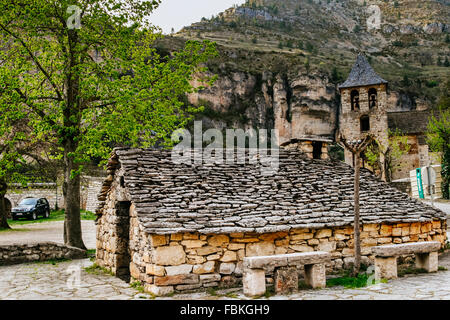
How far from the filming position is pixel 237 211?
764cm

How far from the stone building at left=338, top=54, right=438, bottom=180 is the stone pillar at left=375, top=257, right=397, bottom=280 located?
32.5 meters

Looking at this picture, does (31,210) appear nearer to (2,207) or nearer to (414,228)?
(2,207)

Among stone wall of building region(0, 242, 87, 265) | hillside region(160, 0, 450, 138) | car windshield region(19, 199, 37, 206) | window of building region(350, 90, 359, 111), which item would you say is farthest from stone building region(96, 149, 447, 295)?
hillside region(160, 0, 450, 138)

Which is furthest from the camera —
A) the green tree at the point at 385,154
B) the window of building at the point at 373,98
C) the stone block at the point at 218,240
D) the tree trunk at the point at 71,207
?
the window of building at the point at 373,98

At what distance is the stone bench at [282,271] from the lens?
6.29m

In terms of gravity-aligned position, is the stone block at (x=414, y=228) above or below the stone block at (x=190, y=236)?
below

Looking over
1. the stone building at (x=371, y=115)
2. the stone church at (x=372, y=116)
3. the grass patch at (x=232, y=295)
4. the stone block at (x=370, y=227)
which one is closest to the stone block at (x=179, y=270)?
the grass patch at (x=232, y=295)

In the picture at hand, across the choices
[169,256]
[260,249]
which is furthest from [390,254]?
[169,256]

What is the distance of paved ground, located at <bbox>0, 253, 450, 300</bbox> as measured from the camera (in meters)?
6.02

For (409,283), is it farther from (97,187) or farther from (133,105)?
(97,187)

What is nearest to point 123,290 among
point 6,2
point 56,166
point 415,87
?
point 6,2

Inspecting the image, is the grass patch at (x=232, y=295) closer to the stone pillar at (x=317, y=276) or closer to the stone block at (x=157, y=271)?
the stone block at (x=157, y=271)

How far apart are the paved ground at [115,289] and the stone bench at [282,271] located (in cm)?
21

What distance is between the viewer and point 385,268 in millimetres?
7262
